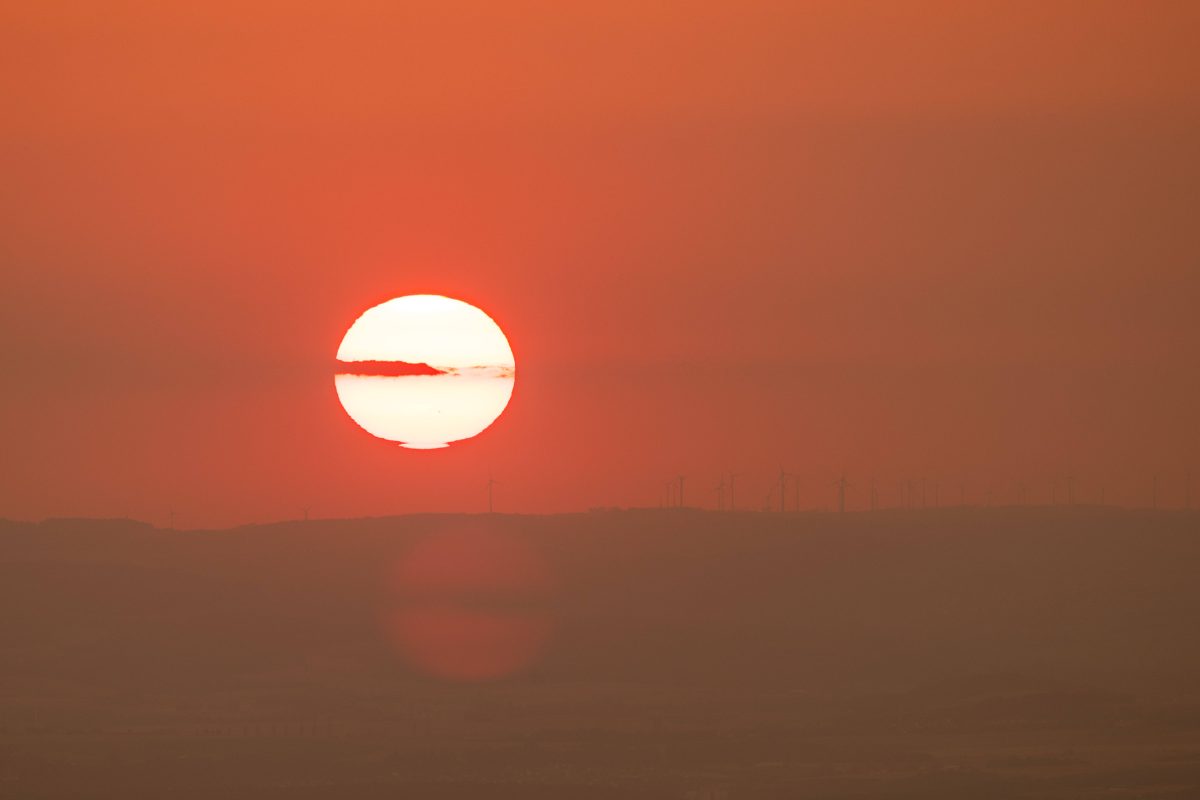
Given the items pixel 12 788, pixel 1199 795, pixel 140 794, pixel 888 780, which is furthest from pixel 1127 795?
pixel 12 788

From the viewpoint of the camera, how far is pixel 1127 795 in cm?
18812

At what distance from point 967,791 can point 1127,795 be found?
48.3 ft

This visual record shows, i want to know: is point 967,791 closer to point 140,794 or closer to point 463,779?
point 463,779

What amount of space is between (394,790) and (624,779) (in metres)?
23.9

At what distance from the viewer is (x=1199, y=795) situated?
7411 inches

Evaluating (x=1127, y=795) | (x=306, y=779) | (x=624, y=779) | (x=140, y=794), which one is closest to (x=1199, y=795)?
(x=1127, y=795)

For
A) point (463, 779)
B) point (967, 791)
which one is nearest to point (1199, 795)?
point (967, 791)

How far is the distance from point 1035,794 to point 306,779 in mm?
69802

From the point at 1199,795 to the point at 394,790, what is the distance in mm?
74832

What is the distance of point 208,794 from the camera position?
191 meters

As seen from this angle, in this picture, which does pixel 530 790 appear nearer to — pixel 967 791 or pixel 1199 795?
pixel 967 791

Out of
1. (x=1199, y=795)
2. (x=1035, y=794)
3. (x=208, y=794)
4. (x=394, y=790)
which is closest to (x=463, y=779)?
(x=394, y=790)

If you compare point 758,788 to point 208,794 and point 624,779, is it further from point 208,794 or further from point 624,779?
point 208,794

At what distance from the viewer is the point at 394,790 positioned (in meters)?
187
